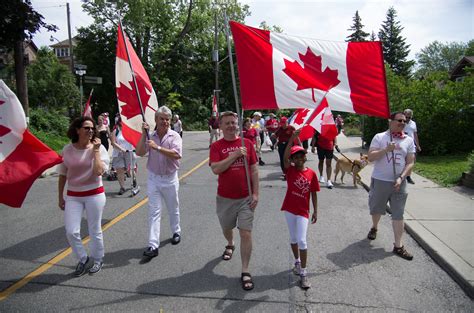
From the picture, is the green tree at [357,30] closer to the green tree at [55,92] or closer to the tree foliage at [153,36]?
the tree foliage at [153,36]

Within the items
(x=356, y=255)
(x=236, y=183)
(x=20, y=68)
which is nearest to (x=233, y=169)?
(x=236, y=183)

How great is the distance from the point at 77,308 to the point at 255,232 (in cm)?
293

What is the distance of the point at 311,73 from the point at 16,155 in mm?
3455

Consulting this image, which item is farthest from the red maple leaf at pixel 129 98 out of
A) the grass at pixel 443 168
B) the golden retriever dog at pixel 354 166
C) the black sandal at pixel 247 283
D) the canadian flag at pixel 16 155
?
the grass at pixel 443 168

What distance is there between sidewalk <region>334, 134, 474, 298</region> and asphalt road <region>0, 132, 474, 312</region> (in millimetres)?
136

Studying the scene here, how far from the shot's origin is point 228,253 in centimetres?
482

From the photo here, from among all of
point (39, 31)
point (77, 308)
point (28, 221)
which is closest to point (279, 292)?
point (77, 308)

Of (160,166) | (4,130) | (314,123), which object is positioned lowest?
(160,166)

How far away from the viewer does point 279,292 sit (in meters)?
3.94

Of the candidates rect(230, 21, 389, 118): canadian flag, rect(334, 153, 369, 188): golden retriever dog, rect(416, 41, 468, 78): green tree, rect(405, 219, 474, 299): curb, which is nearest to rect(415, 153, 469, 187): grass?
rect(334, 153, 369, 188): golden retriever dog

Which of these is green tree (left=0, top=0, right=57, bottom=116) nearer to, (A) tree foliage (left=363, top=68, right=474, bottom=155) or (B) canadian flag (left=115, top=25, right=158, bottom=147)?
(B) canadian flag (left=115, top=25, right=158, bottom=147)

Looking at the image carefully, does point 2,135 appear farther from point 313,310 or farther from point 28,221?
point 313,310

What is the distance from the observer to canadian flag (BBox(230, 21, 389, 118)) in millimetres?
4484

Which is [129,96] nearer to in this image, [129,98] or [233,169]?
[129,98]
